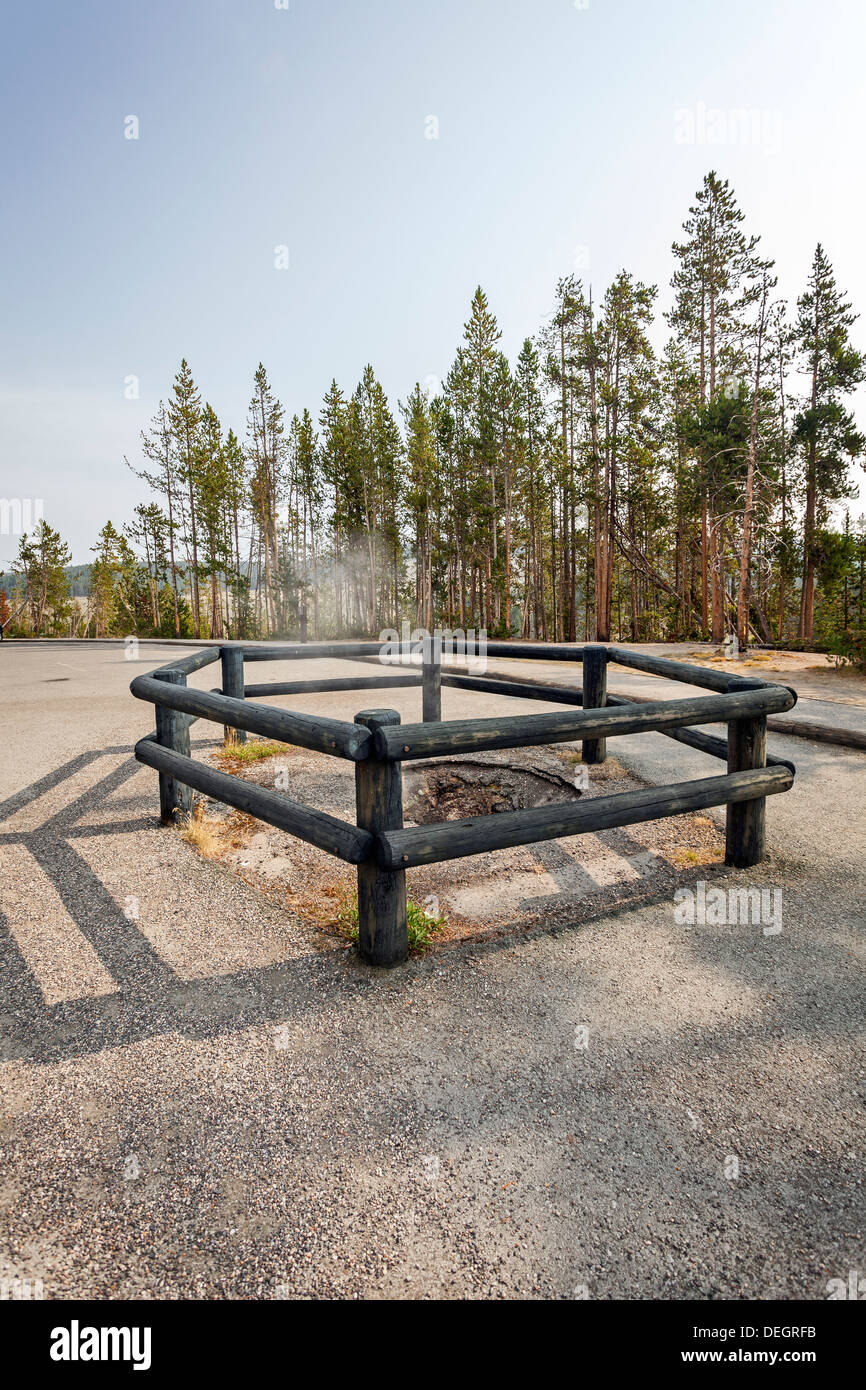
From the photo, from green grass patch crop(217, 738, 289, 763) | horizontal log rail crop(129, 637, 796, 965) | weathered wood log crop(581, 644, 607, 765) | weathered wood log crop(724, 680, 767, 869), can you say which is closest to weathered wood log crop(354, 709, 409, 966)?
horizontal log rail crop(129, 637, 796, 965)

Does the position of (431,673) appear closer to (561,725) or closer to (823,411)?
(561,725)

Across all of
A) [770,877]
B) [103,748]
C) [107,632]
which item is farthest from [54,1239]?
[107,632]

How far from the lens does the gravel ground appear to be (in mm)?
1653

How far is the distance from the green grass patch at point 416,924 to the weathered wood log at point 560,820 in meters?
0.50

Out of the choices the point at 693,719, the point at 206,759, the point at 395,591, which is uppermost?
the point at 395,591

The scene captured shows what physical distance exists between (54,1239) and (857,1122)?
2.35 meters

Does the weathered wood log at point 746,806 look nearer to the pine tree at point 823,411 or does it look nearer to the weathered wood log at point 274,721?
the weathered wood log at point 274,721

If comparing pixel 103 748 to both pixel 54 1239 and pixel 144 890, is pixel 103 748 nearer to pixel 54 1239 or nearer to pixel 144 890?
pixel 144 890

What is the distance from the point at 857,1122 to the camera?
6.86 ft

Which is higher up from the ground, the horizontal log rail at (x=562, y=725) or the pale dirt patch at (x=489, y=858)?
the horizontal log rail at (x=562, y=725)

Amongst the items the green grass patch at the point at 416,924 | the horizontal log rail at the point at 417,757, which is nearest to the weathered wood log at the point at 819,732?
the horizontal log rail at the point at 417,757

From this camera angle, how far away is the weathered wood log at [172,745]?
15.4 ft
